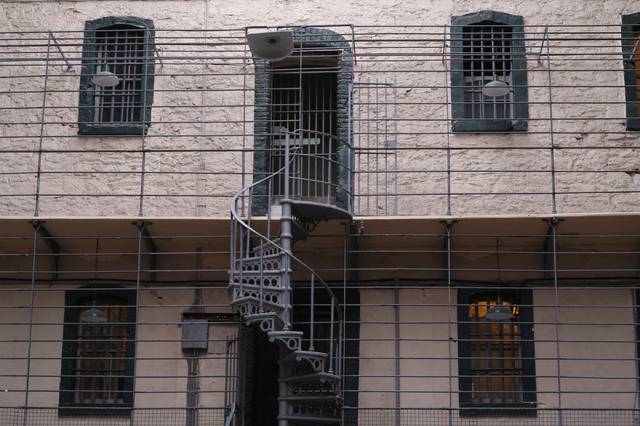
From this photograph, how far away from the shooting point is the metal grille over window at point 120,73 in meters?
14.4

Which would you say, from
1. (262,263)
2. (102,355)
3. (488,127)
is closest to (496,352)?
(488,127)

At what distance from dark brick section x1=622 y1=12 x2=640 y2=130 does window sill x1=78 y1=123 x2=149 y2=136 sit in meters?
6.14

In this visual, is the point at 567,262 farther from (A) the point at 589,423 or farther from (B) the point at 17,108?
(B) the point at 17,108

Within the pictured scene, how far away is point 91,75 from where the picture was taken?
14211mm

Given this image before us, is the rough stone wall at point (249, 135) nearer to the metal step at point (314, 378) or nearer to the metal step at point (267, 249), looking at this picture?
the metal step at point (267, 249)

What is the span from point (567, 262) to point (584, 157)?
134cm

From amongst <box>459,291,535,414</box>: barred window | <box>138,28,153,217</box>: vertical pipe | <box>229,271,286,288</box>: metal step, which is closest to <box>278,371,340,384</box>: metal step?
<box>229,271,286,288</box>: metal step

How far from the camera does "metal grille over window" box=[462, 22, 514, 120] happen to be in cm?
1405

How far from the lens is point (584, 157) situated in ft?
45.1

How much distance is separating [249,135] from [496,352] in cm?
402

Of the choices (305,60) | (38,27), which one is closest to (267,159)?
(305,60)

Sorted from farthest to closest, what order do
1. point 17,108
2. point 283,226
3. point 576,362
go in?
point 17,108
point 576,362
point 283,226

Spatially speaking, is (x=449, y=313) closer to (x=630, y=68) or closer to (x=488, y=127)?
(x=488, y=127)

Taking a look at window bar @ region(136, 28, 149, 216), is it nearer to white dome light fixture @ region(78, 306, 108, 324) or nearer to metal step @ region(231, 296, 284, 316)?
white dome light fixture @ region(78, 306, 108, 324)
